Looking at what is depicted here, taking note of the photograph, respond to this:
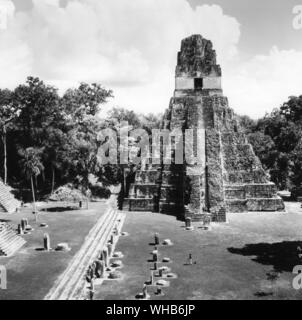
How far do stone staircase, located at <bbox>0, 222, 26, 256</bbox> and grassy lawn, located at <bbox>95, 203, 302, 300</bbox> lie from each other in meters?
6.95

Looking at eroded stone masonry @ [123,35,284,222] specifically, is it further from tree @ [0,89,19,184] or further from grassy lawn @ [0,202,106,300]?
tree @ [0,89,19,184]

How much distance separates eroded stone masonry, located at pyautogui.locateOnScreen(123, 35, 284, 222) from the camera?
35.4 m

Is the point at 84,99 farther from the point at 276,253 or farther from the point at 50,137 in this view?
the point at 276,253

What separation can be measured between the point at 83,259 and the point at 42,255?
2.75 meters

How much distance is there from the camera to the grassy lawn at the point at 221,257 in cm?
1875

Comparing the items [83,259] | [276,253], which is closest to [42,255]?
[83,259]

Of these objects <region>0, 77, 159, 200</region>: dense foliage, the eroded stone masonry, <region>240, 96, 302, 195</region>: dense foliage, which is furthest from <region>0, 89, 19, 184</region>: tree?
<region>240, 96, 302, 195</region>: dense foliage

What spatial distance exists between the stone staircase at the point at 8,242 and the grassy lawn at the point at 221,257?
695cm

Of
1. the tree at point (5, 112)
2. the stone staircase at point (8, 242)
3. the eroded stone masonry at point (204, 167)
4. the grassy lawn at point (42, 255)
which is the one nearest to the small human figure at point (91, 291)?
the grassy lawn at point (42, 255)

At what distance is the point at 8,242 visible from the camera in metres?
25.3

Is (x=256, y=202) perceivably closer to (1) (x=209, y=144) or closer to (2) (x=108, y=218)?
(1) (x=209, y=144)

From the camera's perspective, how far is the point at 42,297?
17953mm

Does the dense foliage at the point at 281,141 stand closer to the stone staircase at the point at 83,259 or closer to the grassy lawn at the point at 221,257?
the grassy lawn at the point at 221,257

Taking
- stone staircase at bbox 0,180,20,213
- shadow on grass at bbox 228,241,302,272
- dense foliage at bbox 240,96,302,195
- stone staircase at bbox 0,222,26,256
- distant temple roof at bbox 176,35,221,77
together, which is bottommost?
shadow on grass at bbox 228,241,302,272
